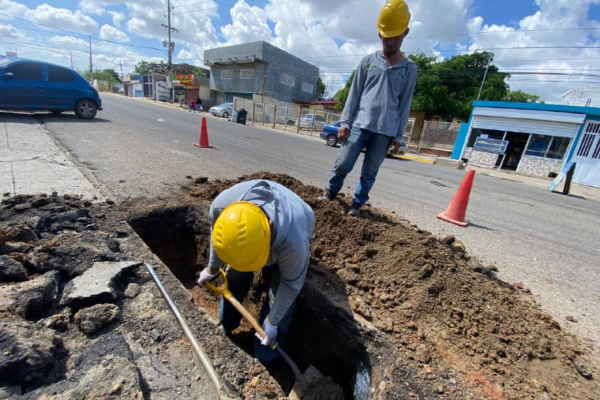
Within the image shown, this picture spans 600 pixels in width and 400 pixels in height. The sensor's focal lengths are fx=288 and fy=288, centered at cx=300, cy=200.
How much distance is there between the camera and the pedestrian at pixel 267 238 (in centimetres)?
149

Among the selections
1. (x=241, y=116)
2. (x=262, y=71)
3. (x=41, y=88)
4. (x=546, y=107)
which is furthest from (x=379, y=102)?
(x=262, y=71)

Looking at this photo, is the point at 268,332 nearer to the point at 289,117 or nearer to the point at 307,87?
the point at 289,117

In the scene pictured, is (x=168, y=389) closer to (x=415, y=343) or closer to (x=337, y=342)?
(x=337, y=342)

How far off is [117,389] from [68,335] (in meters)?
0.53

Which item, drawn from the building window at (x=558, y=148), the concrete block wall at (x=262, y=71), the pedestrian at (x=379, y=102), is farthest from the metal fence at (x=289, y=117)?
the pedestrian at (x=379, y=102)

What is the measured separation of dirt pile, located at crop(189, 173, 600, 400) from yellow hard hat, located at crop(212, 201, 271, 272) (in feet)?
3.26

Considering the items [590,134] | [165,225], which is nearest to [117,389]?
[165,225]

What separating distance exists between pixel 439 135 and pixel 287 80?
19359 mm

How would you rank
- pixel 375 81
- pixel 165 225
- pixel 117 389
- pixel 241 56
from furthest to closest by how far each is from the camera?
pixel 241 56, pixel 165 225, pixel 375 81, pixel 117 389

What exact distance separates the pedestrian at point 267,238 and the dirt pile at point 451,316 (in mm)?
549

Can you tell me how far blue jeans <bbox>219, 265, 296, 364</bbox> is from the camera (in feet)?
7.61

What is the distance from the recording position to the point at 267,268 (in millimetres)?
2646

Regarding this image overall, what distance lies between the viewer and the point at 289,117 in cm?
2544

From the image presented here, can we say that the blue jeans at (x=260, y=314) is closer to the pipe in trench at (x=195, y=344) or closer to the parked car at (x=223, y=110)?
the pipe in trench at (x=195, y=344)
